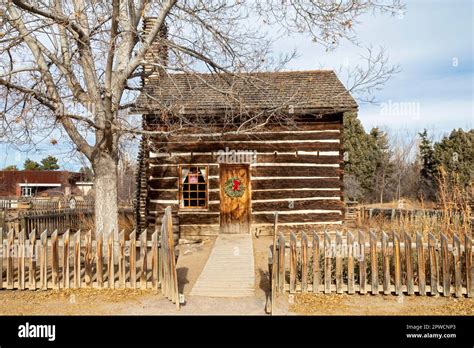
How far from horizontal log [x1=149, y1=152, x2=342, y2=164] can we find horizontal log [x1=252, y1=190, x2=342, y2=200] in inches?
41.3

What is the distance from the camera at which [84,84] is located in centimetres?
920

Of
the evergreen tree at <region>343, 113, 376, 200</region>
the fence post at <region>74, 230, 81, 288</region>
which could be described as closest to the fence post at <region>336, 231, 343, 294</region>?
the fence post at <region>74, 230, 81, 288</region>

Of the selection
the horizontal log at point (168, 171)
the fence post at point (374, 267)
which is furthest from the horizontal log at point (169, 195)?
the fence post at point (374, 267)

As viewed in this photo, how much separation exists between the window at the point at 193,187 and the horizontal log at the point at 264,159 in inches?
11.5

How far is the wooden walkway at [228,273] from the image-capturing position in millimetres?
7137

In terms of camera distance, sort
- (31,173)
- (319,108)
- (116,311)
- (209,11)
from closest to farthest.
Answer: (116,311) < (209,11) < (319,108) < (31,173)

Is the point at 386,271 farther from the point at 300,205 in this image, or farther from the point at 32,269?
the point at 32,269

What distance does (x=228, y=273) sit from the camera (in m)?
8.20

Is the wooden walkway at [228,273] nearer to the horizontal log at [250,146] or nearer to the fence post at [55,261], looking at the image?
the fence post at [55,261]

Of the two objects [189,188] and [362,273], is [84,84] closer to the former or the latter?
[189,188]

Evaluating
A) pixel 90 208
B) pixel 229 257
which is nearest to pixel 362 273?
pixel 229 257

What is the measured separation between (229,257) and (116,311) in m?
3.88

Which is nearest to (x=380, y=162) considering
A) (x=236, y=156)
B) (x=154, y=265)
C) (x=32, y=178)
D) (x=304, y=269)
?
(x=236, y=156)
